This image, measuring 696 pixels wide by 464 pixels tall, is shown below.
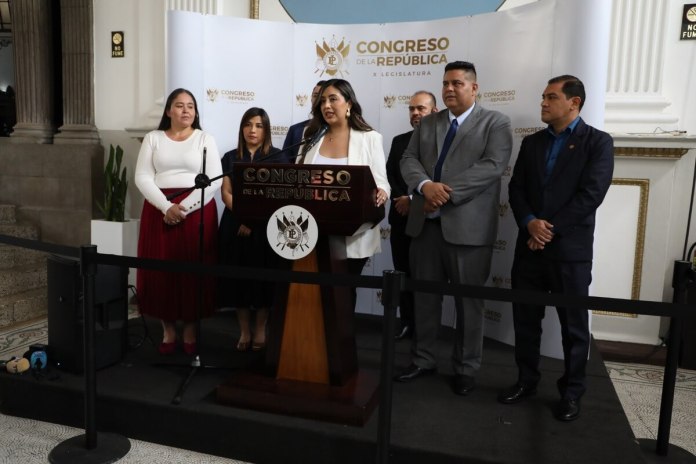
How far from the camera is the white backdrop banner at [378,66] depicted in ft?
12.2

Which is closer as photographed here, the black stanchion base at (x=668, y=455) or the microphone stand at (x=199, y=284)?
the black stanchion base at (x=668, y=455)

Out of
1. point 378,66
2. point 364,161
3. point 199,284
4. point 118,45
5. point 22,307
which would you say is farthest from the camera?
point 118,45

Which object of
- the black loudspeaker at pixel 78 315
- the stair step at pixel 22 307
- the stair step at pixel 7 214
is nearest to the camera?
the black loudspeaker at pixel 78 315

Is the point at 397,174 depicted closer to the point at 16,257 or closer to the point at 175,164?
the point at 175,164

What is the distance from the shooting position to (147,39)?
5.62 metres

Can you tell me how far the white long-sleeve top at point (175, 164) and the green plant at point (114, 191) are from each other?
2.21 meters

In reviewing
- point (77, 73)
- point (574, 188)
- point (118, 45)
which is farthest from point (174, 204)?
point (77, 73)

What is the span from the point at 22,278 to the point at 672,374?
508 cm

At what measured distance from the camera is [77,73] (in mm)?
5816

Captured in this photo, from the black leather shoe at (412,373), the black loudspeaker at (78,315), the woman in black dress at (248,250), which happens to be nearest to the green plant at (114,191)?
the woman in black dress at (248,250)

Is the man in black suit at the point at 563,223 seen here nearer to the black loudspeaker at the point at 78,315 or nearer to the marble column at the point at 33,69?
the black loudspeaker at the point at 78,315

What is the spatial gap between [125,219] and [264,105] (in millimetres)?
2073

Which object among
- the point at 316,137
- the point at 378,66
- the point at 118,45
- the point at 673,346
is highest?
the point at 118,45

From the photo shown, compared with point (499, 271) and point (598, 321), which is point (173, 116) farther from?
point (598, 321)
